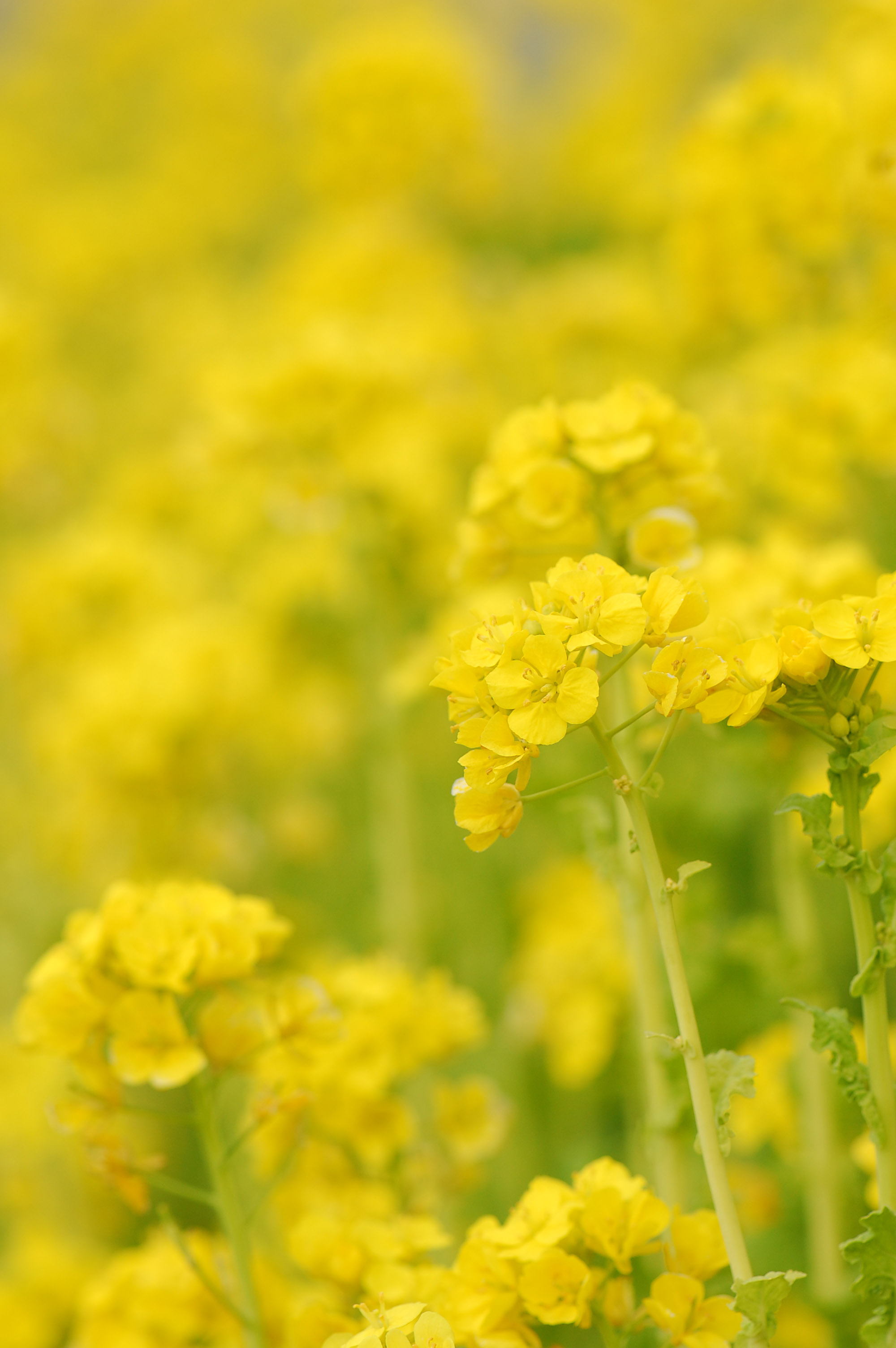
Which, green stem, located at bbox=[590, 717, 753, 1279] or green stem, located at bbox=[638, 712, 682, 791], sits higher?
green stem, located at bbox=[638, 712, 682, 791]

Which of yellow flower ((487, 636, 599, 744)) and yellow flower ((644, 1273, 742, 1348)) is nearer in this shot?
yellow flower ((487, 636, 599, 744))

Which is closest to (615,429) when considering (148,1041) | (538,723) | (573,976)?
(538,723)

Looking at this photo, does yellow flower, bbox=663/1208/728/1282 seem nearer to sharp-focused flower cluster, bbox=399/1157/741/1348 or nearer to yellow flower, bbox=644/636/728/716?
sharp-focused flower cluster, bbox=399/1157/741/1348

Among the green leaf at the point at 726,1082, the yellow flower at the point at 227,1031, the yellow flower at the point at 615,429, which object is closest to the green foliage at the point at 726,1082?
the green leaf at the point at 726,1082

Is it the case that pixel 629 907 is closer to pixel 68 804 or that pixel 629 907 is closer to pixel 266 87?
pixel 68 804

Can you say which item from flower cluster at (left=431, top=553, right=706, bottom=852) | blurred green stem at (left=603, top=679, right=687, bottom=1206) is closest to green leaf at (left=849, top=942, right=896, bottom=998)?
flower cluster at (left=431, top=553, right=706, bottom=852)
